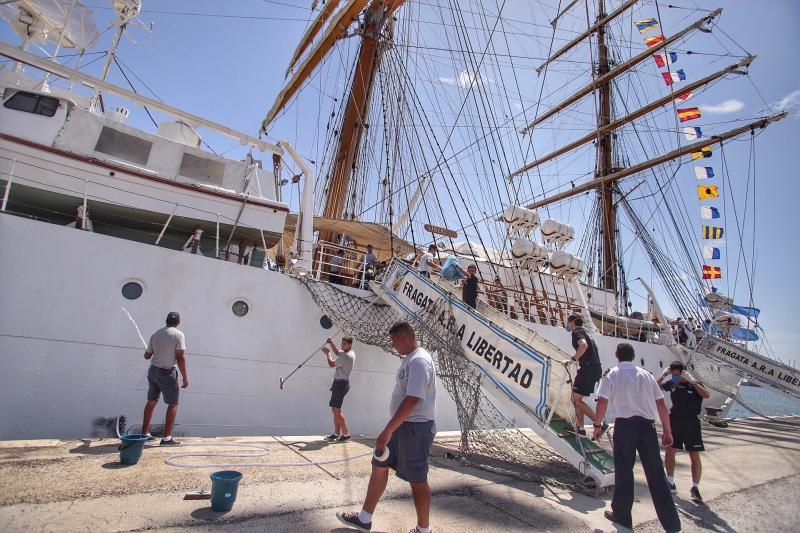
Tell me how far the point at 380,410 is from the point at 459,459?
3502 millimetres

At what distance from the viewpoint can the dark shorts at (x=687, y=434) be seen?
15.5ft

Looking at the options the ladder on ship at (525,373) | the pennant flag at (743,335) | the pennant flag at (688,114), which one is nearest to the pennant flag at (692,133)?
the pennant flag at (688,114)

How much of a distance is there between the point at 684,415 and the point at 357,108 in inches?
531

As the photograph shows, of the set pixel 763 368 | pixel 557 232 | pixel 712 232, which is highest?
pixel 712 232

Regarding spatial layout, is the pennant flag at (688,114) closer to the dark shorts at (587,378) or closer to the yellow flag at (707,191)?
the yellow flag at (707,191)

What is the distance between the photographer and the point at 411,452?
2898mm

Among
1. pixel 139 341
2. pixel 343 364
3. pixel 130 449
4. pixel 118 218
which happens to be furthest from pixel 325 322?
pixel 130 449

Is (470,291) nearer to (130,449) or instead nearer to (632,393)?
(632,393)

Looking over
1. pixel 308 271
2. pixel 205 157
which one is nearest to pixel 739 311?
pixel 308 271

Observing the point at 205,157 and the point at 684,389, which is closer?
the point at 684,389

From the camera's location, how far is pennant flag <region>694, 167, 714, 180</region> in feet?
73.9

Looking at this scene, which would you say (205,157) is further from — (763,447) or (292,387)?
(763,447)

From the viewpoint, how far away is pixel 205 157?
907cm

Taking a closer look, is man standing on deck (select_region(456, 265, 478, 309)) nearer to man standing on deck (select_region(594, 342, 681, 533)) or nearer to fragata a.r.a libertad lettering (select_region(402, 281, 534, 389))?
fragata a.r.a libertad lettering (select_region(402, 281, 534, 389))
